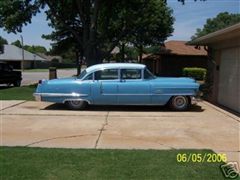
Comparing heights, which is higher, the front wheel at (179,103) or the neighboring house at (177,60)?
the neighboring house at (177,60)

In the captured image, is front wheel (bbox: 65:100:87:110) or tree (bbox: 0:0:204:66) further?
tree (bbox: 0:0:204:66)

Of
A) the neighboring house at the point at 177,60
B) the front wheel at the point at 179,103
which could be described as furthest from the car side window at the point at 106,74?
the neighboring house at the point at 177,60

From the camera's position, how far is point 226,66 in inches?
641

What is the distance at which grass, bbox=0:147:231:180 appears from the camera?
647 cm

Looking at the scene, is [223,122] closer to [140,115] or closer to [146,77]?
[140,115]

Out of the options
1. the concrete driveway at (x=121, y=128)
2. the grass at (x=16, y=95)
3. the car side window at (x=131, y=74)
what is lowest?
the grass at (x=16, y=95)

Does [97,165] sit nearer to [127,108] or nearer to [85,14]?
[127,108]

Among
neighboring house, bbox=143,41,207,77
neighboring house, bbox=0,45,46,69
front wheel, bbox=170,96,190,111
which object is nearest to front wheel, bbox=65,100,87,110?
front wheel, bbox=170,96,190,111

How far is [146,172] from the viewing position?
664cm

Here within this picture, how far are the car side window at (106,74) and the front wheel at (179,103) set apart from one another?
6.58ft

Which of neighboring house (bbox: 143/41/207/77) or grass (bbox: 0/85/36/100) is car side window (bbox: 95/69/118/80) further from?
neighboring house (bbox: 143/41/207/77)

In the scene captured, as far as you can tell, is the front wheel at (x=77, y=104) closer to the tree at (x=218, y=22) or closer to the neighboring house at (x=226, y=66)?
the neighboring house at (x=226, y=66)

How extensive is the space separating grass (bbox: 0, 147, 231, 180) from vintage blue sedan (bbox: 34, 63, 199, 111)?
6140mm

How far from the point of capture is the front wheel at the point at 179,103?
14.4 metres
